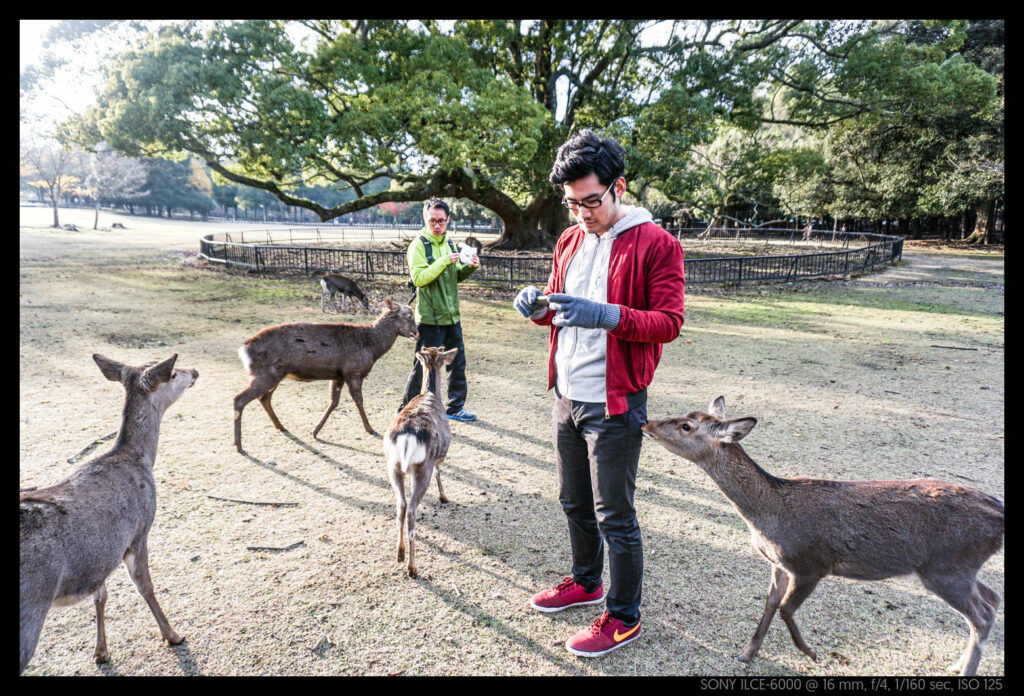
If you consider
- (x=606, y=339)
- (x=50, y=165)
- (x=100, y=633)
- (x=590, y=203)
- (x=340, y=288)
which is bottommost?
(x=100, y=633)

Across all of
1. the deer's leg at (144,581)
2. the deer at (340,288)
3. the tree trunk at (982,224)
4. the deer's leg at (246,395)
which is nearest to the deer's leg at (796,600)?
the deer's leg at (144,581)

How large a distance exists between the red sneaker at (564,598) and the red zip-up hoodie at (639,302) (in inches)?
48.6

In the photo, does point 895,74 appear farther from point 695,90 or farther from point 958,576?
point 958,576

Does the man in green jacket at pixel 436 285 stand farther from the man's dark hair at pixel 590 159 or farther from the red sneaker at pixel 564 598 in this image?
the man's dark hair at pixel 590 159

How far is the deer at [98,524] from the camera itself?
2219 millimetres

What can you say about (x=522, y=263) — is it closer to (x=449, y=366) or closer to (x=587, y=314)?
(x=449, y=366)

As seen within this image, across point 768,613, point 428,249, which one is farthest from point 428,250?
point 768,613

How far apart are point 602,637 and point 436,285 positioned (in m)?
3.69

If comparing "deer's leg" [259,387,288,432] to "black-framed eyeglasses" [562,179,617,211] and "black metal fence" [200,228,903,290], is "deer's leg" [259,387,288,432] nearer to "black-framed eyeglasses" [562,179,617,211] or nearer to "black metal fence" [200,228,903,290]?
"black-framed eyeglasses" [562,179,617,211]

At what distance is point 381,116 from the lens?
44.6 feet

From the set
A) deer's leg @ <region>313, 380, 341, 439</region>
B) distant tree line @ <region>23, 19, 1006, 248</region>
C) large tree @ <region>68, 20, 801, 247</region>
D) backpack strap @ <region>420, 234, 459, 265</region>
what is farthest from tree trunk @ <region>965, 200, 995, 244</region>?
deer's leg @ <region>313, 380, 341, 439</region>

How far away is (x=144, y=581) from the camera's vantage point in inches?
111

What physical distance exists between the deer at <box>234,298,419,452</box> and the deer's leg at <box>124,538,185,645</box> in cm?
239

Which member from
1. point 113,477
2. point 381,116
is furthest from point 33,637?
point 381,116
